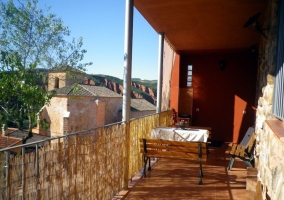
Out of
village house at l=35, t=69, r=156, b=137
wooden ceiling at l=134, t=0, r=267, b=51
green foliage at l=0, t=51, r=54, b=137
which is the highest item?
wooden ceiling at l=134, t=0, r=267, b=51

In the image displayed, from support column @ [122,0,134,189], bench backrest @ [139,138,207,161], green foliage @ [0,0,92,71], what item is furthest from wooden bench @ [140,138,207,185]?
green foliage @ [0,0,92,71]

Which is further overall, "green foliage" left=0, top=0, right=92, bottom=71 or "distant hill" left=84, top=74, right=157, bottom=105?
"distant hill" left=84, top=74, right=157, bottom=105

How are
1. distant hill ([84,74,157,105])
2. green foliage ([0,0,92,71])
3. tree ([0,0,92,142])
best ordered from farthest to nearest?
distant hill ([84,74,157,105])
green foliage ([0,0,92,71])
tree ([0,0,92,142])

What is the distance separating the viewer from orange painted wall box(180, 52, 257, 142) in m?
7.05

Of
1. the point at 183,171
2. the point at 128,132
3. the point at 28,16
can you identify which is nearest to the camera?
the point at 128,132

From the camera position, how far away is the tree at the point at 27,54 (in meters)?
5.55

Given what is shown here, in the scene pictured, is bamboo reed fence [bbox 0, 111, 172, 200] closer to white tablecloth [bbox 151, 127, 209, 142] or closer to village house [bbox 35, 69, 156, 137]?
white tablecloth [bbox 151, 127, 209, 142]

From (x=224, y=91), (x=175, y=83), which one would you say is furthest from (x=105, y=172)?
(x=224, y=91)

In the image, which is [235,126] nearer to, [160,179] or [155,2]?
[160,179]

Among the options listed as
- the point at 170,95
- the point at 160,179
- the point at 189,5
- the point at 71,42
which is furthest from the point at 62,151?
the point at 71,42

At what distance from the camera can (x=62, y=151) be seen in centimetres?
181

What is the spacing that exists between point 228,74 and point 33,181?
6.91 m

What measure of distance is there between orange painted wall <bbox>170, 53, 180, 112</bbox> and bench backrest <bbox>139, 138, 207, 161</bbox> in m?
3.90

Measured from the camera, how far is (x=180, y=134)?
14.0 ft
